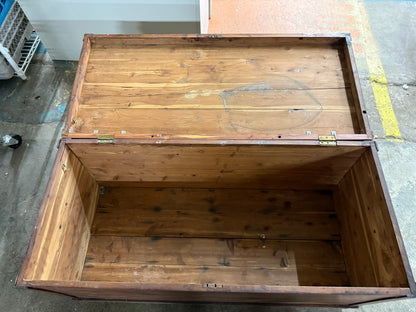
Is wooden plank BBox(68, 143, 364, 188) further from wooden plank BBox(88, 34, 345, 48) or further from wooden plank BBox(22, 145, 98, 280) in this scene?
wooden plank BBox(88, 34, 345, 48)

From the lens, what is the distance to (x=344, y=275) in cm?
150

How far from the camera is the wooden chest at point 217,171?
1363 millimetres

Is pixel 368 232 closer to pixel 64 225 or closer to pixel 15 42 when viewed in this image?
pixel 64 225

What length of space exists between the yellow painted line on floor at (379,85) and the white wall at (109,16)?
4.80 ft

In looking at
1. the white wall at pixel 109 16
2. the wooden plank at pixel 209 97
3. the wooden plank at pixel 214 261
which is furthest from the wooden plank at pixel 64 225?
the white wall at pixel 109 16

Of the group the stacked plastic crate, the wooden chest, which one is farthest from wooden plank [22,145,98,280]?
the stacked plastic crate

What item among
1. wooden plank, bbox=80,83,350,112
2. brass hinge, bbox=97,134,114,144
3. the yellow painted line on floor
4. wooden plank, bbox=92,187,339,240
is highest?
the yellow painted line on floor

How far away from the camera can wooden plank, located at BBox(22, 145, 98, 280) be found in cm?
119

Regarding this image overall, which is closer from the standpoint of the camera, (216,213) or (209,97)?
(209,97)

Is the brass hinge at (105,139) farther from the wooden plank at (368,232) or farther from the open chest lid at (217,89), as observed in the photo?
the wooden plank at (368,232)

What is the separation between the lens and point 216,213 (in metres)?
1.68

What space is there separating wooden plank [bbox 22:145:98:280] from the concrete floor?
378 millimetres

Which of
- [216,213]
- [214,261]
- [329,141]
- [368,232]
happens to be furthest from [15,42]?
[368,232]

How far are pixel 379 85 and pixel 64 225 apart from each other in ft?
7.93
